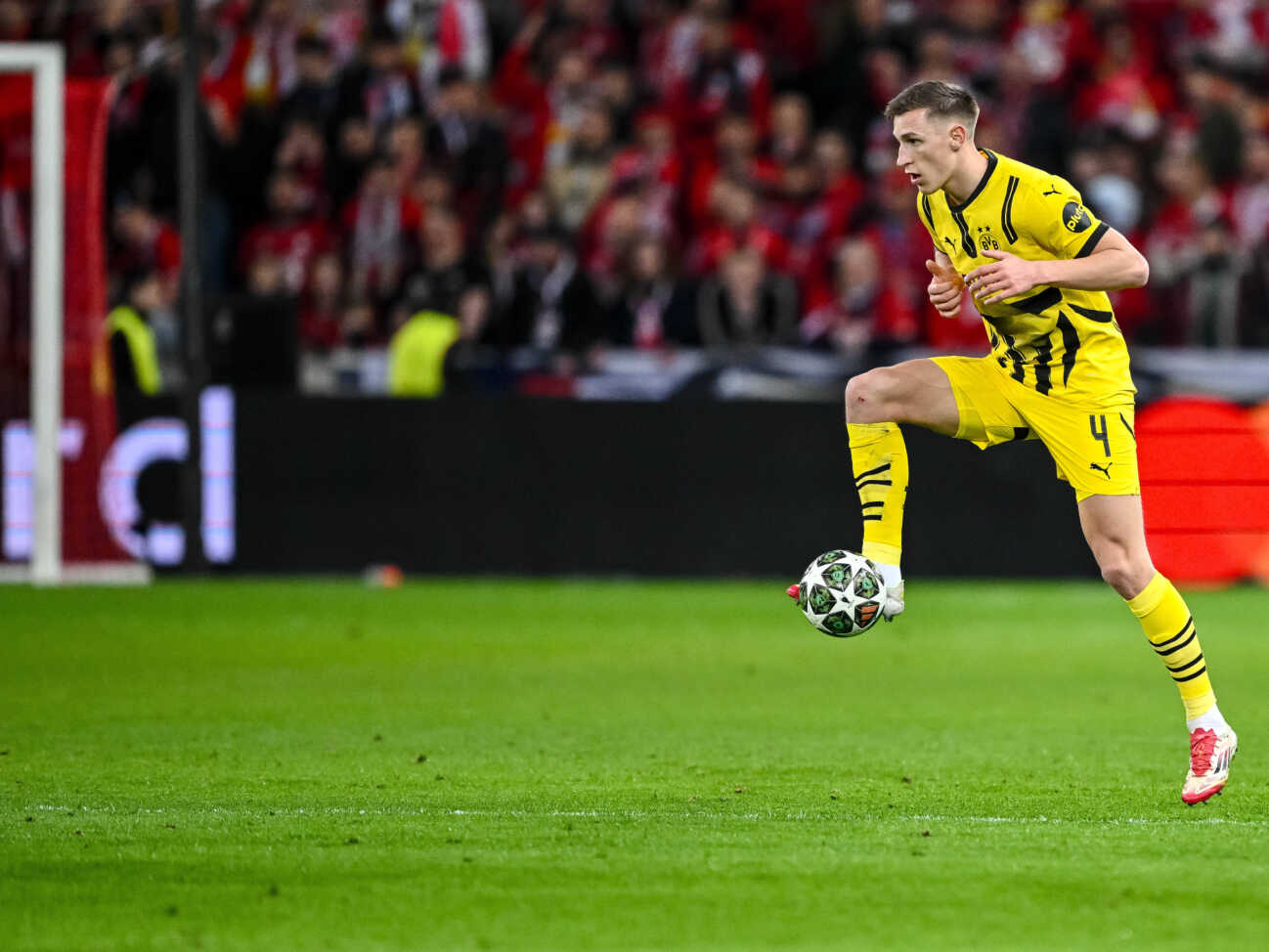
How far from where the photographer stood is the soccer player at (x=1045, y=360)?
21.9ft

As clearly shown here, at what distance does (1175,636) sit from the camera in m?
6.86

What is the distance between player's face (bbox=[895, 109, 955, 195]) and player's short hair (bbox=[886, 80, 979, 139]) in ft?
0.09

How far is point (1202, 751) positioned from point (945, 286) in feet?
5.54

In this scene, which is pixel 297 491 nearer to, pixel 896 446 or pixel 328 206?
pixel 328 206

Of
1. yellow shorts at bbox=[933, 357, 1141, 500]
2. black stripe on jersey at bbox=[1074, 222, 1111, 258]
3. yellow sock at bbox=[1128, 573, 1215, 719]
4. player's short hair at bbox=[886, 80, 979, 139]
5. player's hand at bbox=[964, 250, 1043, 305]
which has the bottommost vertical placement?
yellow sock at bbox=[1128, 573, 1215, 719]

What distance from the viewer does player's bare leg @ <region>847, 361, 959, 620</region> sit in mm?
7074

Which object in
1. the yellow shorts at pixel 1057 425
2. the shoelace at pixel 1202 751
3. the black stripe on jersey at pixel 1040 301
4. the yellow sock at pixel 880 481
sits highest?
the black stripe on jersey at pixel 1040 301

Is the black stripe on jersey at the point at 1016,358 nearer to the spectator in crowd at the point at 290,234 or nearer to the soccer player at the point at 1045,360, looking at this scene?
the soccer player at the point at 1045,360

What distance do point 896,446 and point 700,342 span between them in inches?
347

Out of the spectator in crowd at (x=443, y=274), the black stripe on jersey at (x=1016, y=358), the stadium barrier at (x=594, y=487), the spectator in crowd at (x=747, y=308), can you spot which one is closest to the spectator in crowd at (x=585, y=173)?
the spectator in crowd at (x=443, y=274)

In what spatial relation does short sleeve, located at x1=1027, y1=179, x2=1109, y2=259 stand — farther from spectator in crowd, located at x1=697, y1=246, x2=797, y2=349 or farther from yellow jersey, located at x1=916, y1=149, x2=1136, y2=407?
spectator in crowd, located at x1=697, y1=246, x2=797, y2=349

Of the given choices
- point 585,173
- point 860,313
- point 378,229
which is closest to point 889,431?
point 860,313

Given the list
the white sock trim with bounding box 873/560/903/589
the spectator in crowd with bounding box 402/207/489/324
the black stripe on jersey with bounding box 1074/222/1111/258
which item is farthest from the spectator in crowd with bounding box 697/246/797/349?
the black stripe on jersey with bounding box 1074/222/1111/258

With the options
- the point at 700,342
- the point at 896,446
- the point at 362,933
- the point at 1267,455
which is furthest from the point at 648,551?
the point at 362,933
